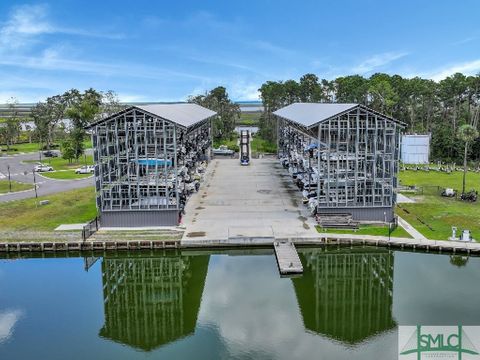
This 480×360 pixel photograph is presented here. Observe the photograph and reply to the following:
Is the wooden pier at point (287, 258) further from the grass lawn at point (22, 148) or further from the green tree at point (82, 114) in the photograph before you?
the grass lawn at point (22, 148)

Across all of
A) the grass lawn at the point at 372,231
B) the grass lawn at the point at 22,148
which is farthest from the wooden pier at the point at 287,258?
the grass lawn at the point at 22,148

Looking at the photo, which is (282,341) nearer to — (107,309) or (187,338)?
(187,338)

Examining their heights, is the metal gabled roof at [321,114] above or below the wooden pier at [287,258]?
above

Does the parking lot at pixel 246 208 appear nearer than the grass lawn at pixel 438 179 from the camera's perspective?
Yes

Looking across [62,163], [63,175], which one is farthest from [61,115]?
[63,175]

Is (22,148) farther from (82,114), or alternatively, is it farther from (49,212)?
(49,212)

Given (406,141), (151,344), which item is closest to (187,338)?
(151,344)
